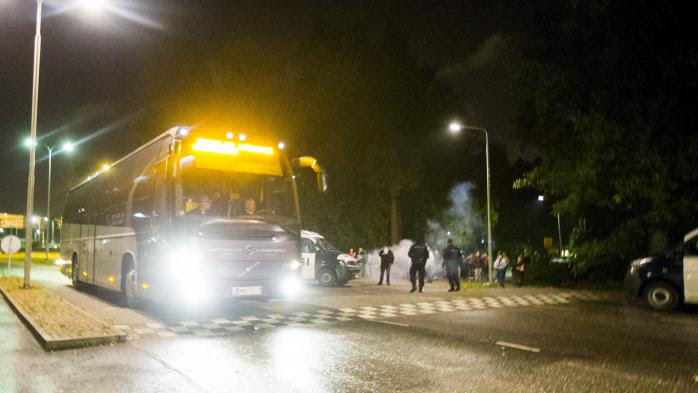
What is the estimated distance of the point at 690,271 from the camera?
1288cm

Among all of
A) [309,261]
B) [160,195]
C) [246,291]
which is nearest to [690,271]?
[246,291]

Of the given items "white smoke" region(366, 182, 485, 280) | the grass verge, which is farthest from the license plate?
"white smoke" region(366, 182, 485, 280)

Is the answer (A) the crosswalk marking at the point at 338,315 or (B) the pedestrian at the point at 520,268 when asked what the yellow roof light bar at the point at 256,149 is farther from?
(B) the pedestrian at the point at 520,268

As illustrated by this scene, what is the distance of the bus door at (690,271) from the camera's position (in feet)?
41.9

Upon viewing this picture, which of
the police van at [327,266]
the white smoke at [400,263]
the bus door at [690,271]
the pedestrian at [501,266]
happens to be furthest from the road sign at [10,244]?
the bus door at [690,271]

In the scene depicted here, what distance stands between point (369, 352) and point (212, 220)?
169 inches

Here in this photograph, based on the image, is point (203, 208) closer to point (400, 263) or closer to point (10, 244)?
point (10, 244)

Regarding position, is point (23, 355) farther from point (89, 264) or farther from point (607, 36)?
Result: point (607, 36)

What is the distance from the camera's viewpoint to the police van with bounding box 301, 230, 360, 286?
76.1 ft

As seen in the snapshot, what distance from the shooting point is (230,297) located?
11086mm

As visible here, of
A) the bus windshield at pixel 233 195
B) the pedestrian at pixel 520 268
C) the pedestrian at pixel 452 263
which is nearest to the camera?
the bus windshield at pixel 233 195

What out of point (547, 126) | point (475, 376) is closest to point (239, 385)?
point (475, 376)

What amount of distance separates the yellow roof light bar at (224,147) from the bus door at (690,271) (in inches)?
376

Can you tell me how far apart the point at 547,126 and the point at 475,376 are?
48.8ft
